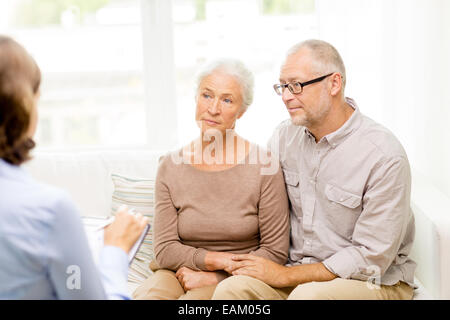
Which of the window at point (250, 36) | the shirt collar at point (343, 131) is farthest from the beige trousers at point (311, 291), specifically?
the window at point (250, 36)

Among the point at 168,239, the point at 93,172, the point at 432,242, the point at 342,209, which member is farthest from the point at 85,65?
the point at 432,242

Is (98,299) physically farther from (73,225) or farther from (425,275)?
(425,275)

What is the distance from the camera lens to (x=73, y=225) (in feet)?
3.46

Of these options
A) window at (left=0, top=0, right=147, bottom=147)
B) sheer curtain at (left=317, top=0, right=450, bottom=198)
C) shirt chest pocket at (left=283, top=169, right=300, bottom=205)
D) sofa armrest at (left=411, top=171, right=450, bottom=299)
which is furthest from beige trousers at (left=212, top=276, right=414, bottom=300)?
window at (left=0, top=0, right=147, bottom=147)

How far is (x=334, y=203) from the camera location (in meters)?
1.81

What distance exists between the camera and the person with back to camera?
1032 mm

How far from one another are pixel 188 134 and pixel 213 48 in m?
0.47

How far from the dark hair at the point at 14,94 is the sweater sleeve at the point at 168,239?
0.87 meters

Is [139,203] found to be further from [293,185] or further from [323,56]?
[323,56]

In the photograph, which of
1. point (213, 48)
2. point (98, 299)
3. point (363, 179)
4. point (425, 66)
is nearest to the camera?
point (98, 299)

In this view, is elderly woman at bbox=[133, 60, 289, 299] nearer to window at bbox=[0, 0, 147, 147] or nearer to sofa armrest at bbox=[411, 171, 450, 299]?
sofa armrest at bbox=[411, 171, 450, 299]

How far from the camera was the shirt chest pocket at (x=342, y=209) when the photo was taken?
1771mm

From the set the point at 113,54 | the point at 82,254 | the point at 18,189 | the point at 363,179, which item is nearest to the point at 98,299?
the point at 82,254

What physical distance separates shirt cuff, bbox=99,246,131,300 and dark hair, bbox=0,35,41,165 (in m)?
0.32
